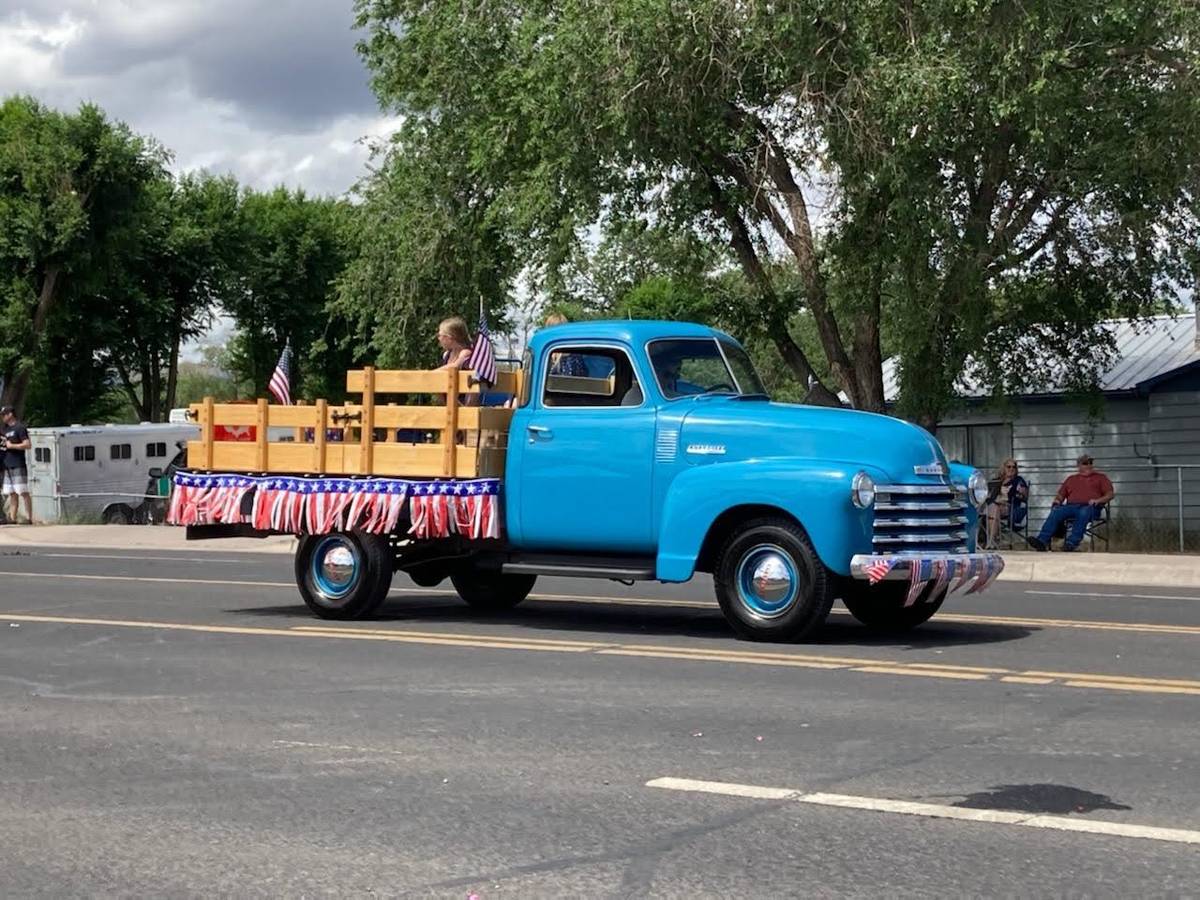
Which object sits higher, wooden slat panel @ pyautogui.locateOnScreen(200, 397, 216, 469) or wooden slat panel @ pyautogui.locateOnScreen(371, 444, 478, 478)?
wooden slat panel @ pyautogui.locateOnScreen(200, 397, 216, 469)

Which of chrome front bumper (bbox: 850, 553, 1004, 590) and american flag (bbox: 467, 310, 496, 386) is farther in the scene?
american flag (bbox: 467, 310, 496, 386)

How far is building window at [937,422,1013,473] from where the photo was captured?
35.5 metres

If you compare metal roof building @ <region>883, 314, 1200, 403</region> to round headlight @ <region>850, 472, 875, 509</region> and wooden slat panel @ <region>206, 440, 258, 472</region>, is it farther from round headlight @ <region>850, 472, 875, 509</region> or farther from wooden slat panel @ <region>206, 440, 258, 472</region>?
round headlight @ <region>850, 472, 875, 509</region>

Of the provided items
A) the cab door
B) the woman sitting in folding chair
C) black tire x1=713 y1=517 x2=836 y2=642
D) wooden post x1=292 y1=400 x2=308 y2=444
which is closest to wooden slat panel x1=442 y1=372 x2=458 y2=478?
the cab door

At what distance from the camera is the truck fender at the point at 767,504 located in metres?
11.3

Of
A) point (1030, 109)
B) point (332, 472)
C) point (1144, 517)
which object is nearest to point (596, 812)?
point (332, 472)

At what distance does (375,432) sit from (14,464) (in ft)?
64.0

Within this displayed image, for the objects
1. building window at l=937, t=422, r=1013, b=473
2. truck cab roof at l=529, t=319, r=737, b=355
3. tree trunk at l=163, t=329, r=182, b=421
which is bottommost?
truck cab roof at l=529, t=319, r=737, b=355

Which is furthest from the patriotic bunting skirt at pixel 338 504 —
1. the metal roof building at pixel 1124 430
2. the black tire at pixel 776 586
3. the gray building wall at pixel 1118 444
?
the gray building wall at pixel 1118 444

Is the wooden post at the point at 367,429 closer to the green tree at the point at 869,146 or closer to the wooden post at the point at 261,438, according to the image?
the wooden post at the point at 261,438

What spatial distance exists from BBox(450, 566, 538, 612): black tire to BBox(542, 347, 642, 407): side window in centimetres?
225

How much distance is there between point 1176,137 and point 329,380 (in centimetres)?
5193

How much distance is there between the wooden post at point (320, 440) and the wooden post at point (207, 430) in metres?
1.06

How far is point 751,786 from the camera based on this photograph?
6855mm
